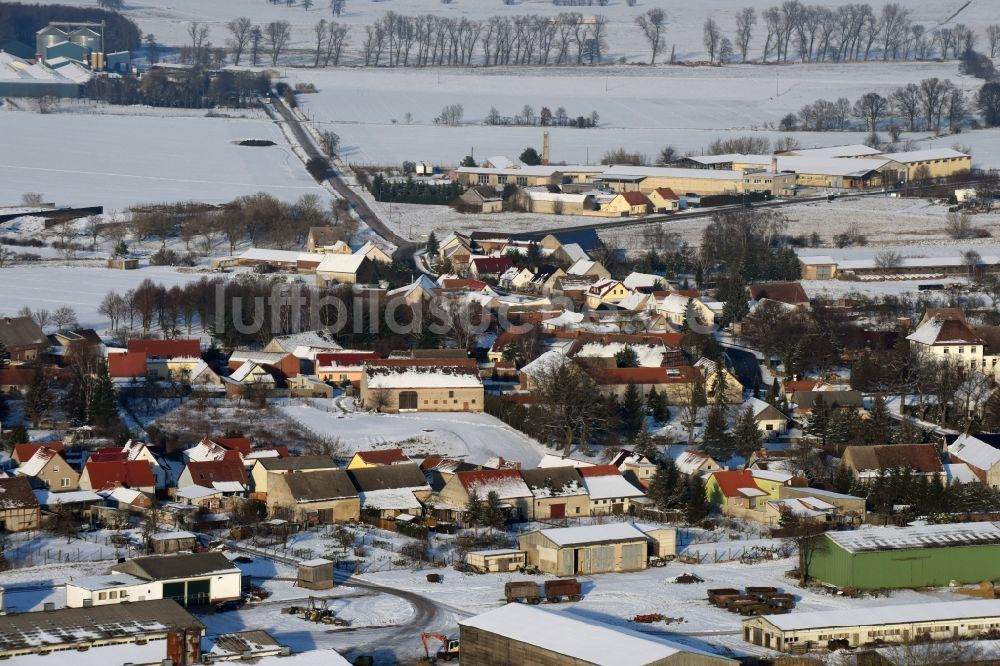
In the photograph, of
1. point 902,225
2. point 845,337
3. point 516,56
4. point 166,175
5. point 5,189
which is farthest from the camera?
point 516,56

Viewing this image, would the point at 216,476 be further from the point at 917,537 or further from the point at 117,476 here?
the point at 917,537

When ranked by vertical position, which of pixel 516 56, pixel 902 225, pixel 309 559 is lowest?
pixel 309 559

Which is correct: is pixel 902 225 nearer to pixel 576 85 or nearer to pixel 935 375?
pixel 935 375

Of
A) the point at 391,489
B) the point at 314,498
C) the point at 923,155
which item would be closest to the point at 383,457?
the point at 391,489

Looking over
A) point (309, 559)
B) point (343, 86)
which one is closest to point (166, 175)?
point (343, 86)

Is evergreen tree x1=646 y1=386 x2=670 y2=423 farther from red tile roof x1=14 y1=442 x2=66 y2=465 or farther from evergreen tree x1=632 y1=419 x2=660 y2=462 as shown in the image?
red tile roof x1=14 y1=442 x2=66 y2=465
